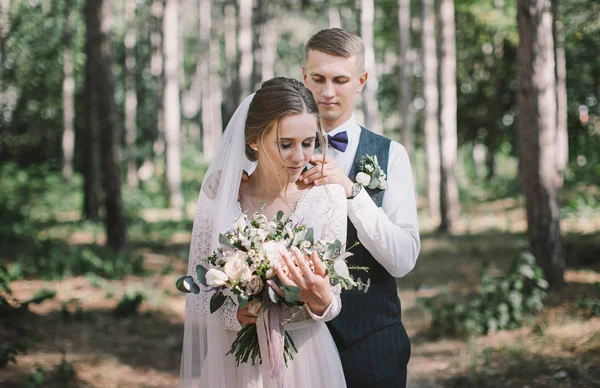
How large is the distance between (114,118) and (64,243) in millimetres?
2692

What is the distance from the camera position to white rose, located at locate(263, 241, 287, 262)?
2529 millimetres

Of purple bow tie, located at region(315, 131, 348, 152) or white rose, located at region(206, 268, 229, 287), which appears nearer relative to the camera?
white rose, located at region(206, 268, 229, 287)

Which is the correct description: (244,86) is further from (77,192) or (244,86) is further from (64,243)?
(77,192)

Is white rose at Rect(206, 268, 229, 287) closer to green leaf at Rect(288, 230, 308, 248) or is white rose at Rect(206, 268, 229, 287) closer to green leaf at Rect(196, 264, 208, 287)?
green leaf at Rect(196, 264, 208, 287)

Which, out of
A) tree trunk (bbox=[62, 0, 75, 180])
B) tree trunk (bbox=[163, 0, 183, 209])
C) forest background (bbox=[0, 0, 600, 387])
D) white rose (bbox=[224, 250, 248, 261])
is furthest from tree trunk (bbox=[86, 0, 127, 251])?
tree trunk (bbox=[62, 0, 75, 180])

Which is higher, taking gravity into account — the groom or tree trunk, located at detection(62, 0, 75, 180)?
tree trunk, located at detection(62, 0, 75, 180)

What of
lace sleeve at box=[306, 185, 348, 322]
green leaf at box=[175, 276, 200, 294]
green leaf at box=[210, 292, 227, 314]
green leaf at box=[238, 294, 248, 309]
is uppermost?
lace sleeve at box=[306, 185, 348, 322]

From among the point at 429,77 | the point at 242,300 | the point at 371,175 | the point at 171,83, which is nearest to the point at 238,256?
the point at 242,300

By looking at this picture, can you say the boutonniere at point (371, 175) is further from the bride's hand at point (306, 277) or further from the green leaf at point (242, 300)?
the green leaf at point (242, 300)

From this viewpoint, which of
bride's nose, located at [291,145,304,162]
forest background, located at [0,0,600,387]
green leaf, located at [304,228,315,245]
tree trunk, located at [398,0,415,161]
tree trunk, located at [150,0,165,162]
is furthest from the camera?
tree trunk, located at [150,0,165,162]

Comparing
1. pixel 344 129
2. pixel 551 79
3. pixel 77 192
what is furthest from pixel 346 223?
pixel 77 192

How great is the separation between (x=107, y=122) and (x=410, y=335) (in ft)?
22.2

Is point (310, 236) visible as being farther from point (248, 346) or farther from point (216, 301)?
point (248, 346)

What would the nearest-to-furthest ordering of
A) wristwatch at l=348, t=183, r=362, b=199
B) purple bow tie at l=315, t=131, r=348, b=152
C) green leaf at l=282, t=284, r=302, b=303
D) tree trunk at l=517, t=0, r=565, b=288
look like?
green leaf at l=282, t=284, r=302, b=303, wristwatch at l=348, t=183, r=362, b=199, purple bow tie at l=315, t=131, r=348, b=152, tree trunk at l=517, t=0, r=565, b=288
